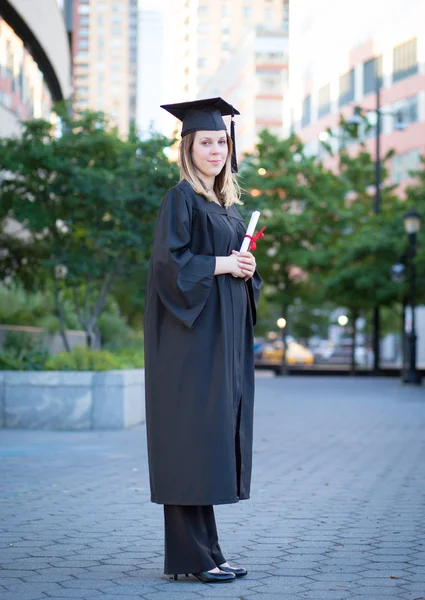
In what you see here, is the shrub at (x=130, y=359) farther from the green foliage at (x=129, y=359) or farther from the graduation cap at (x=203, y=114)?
the graduation cap at (x=203, y=114)

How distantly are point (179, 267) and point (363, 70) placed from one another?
63.2 m

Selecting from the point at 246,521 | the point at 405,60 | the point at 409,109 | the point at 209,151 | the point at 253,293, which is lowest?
the point at 246,521

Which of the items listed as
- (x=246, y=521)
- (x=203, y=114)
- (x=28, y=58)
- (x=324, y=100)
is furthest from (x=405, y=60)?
(x=203, y=114)

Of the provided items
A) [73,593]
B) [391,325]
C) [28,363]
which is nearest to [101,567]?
[73,593]

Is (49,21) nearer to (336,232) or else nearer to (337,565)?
(336,232)

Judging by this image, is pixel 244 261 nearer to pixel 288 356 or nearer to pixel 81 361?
pixel 81 361

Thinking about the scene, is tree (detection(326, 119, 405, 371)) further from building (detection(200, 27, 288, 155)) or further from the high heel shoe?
building (detection(200, 27, 288, 155))

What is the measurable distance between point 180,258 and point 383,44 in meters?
60.8

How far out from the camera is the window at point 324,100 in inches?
2857

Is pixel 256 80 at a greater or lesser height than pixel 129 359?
greater

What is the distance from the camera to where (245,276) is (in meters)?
5.52

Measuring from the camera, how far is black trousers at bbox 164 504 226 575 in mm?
5285

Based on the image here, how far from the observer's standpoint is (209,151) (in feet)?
18.4

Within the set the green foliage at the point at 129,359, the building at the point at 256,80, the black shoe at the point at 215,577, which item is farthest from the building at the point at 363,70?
Result: the black shoe at the point at 215,577
